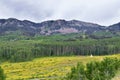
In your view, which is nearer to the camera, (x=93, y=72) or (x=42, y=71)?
(x=93, y=72)

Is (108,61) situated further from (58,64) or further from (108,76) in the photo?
(58,64)

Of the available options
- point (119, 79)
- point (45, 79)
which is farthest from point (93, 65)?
point (45, 79)

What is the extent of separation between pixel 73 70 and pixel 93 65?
19.3 ft

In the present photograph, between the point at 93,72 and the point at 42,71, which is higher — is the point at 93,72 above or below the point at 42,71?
above

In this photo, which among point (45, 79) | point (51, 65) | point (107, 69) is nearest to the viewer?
point (107, 69)

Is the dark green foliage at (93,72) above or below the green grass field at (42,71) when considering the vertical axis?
above

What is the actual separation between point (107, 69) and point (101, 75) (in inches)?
140

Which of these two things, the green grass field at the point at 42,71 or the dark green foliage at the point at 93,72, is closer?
the dark green foliage at the point at 93,72

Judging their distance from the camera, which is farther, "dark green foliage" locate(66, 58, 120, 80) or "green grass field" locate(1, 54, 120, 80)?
"green grass field" locate(1, 54, 120, 80)

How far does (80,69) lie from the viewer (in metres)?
77.4

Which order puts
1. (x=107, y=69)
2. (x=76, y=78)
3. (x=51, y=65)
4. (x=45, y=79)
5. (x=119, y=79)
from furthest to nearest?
1. (x=51, y=65)
2. (x=45, y=79)
3. (x=119, y=79)
4. (x=107, y=69)
5. (x=76, y=78)

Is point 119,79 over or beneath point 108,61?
beneath

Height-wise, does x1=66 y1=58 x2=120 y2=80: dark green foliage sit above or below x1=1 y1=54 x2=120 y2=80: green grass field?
above

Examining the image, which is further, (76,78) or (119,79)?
(119,79)
